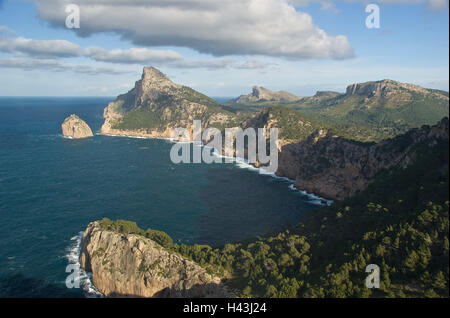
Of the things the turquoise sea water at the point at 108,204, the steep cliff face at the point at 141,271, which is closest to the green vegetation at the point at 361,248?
the steep cliff face at the point at 141,271

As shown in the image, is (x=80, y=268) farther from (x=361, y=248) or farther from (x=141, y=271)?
(x=361, y=248)

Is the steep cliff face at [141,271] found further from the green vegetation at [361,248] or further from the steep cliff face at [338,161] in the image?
the steep cliff face at [338,161]

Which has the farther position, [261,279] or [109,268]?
[109,268]

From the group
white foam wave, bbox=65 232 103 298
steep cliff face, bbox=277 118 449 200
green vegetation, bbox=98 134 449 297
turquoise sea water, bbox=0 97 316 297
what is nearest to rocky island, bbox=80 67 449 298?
green vegetation, bbox=98 134 449 297

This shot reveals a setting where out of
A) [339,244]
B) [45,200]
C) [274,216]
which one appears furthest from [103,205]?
[339,244]
